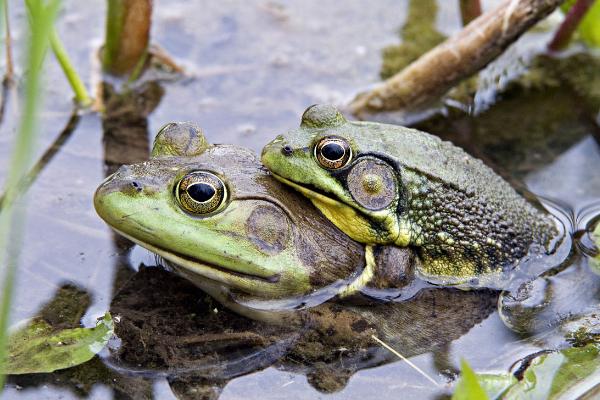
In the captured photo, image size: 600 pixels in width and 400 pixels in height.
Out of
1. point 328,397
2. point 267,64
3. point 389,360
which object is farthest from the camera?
point 267,64

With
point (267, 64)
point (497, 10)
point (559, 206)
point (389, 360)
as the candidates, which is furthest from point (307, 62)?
point (389, 360)

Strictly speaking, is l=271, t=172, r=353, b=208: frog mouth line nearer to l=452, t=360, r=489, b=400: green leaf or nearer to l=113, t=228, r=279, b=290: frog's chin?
l=113, t=228, r=279, b=290: frog's chin

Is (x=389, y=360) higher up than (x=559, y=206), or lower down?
lower down

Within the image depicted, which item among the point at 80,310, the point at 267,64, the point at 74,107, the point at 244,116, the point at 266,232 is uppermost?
the point at 267,64

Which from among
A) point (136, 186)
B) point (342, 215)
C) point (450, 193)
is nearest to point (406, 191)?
point (450, 193)

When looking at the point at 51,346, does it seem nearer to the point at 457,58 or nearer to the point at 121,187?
the point at 121,187

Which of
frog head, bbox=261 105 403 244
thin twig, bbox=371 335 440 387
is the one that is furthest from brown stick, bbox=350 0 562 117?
thin twig, bbox=371 335 440 387

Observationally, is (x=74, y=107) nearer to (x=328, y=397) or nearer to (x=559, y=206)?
(x=328, y=397)

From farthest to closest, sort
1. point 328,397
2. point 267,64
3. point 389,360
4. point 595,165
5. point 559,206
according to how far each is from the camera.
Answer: point 267,64 < point 595,165 < point 559,206 < point 389,360 < point 328,397
